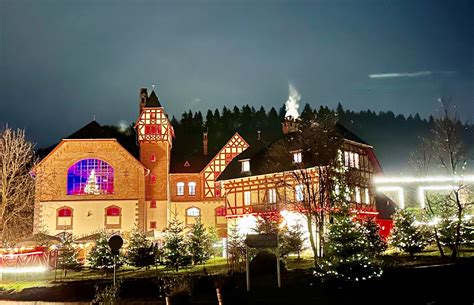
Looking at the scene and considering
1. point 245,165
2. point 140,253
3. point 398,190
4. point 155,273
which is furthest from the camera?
point 398,190

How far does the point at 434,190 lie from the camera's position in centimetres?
4938

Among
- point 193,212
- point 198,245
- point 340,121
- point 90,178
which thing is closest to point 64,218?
point 90,178

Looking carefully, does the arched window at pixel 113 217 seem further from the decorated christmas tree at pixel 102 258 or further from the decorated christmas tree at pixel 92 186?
the decorated christmas tree at pixel 102 258

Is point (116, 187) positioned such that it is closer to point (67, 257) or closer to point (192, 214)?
point (192, 214)

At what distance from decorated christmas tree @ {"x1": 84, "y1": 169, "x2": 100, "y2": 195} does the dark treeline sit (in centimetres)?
2777

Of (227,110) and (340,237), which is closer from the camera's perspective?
(340,237)

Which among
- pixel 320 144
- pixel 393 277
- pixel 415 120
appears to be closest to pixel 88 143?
pixel 320 144

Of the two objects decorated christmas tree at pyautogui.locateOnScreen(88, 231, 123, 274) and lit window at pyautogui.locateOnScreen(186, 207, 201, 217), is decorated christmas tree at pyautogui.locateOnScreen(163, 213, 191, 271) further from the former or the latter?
lit window at pyautogui.locateOnScreen(186, 207, 201, 217)

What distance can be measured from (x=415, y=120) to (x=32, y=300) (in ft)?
343

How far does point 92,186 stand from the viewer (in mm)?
49781

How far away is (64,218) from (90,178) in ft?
14.7

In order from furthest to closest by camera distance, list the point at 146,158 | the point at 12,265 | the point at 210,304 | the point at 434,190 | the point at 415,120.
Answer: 1. the point at 415,120
2. the point at 146,158
3. the point at 434,190
4. the point at 12,265
5. the point at 210,304

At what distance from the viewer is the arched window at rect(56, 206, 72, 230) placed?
48625 mm

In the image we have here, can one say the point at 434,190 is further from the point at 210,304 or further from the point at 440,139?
the point at 210,304
